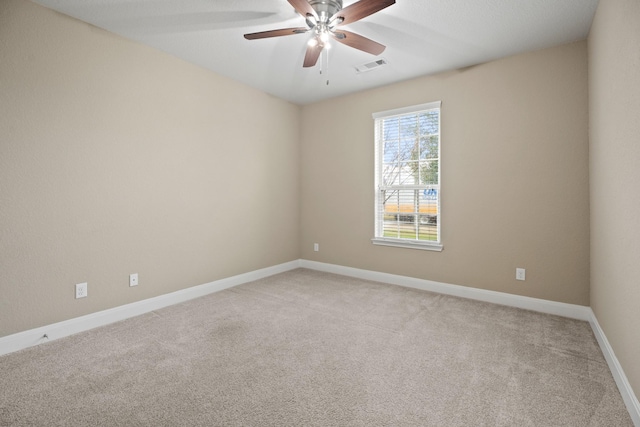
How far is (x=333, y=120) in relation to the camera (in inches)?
185

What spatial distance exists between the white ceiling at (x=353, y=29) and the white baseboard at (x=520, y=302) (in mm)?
2559

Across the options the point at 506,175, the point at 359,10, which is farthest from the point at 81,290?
the point at 506,175

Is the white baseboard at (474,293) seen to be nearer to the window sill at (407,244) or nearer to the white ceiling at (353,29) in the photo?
the window sill at (407,244)

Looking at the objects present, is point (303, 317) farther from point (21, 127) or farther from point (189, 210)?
point (21, 127)

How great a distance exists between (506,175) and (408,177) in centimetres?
113

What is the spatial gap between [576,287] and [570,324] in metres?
0.39

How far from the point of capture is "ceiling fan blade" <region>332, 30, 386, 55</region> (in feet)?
7.80

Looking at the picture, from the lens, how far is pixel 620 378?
6.01 feet

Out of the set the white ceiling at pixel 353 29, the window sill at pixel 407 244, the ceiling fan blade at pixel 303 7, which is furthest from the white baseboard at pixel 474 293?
the ceiling fan blade at pixel 303 7

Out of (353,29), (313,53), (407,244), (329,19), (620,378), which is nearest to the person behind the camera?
(620,378)

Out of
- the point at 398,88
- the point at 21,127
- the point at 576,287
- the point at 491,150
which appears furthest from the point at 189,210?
the point at 576,287

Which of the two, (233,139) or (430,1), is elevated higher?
(430,1)

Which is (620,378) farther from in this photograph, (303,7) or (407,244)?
(303,7)

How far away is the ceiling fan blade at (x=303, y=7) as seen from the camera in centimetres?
202
